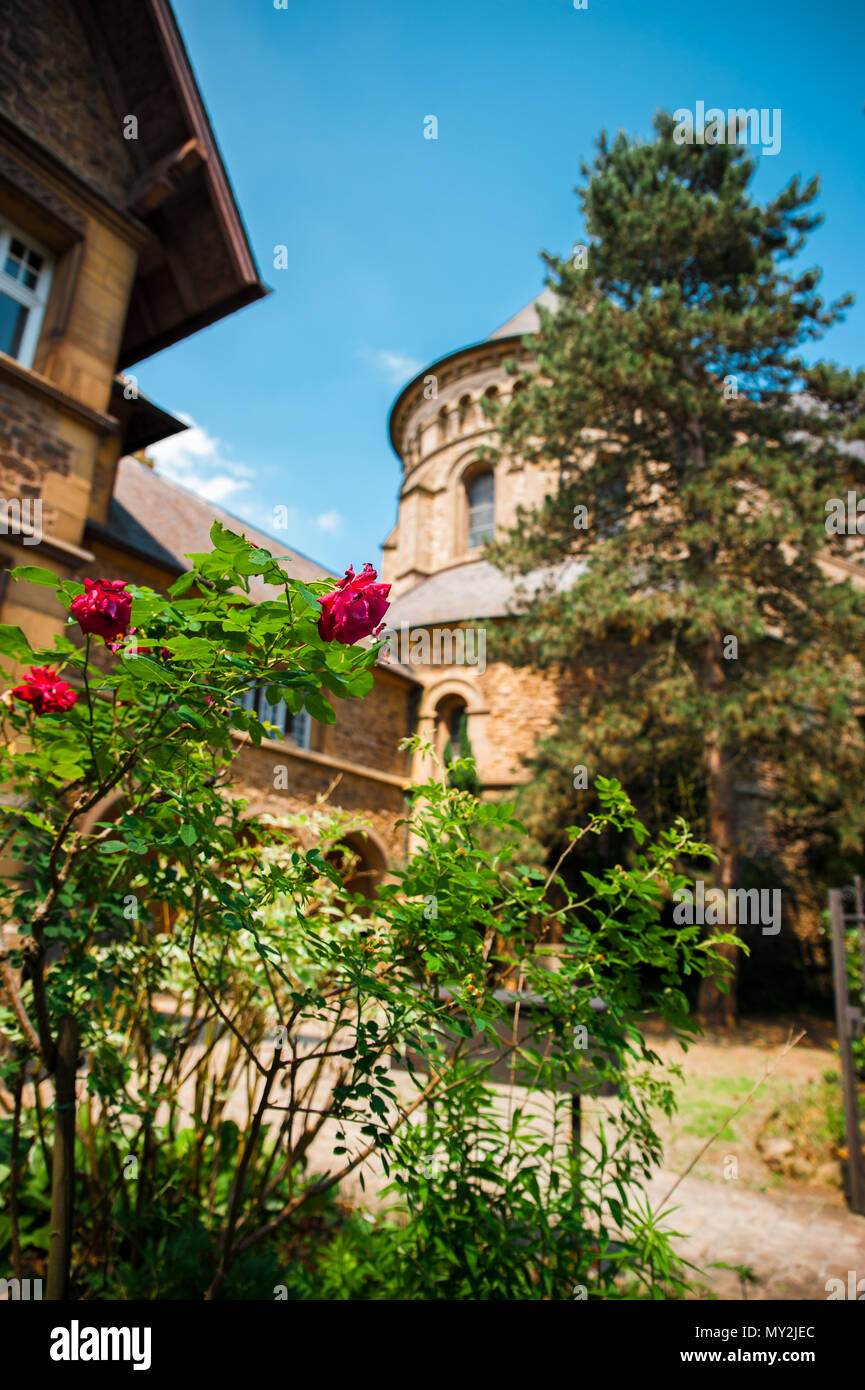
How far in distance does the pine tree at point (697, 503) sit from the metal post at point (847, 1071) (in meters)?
5.77

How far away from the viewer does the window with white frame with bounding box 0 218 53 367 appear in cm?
643

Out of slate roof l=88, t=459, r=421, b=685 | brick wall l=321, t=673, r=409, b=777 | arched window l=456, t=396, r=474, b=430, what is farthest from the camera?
arched window l=456, t=396, r=474, b=430

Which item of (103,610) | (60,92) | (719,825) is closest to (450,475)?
(719,825)

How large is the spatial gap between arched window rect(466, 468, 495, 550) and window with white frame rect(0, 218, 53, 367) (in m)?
14.3

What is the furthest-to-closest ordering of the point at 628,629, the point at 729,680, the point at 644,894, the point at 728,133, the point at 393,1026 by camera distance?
1. the point at 628,629
2. the point at 728,133
3. the point at 729,680
4. the point at 644,894
5. the point at 393,1026

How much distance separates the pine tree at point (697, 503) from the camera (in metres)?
10.4

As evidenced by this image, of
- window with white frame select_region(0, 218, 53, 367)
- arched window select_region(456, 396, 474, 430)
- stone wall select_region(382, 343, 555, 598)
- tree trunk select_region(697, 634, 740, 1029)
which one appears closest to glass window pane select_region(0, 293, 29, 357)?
window with white frame select_region(0, 218, 53, 367)

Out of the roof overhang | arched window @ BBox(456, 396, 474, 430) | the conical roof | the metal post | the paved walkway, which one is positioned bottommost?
the paved walkway

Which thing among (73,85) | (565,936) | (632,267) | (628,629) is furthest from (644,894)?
(632,267)

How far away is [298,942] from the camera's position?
82.3 inches

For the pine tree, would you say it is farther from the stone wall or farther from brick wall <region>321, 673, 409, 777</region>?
the stone wall

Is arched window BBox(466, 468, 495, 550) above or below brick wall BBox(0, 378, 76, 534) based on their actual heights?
above
